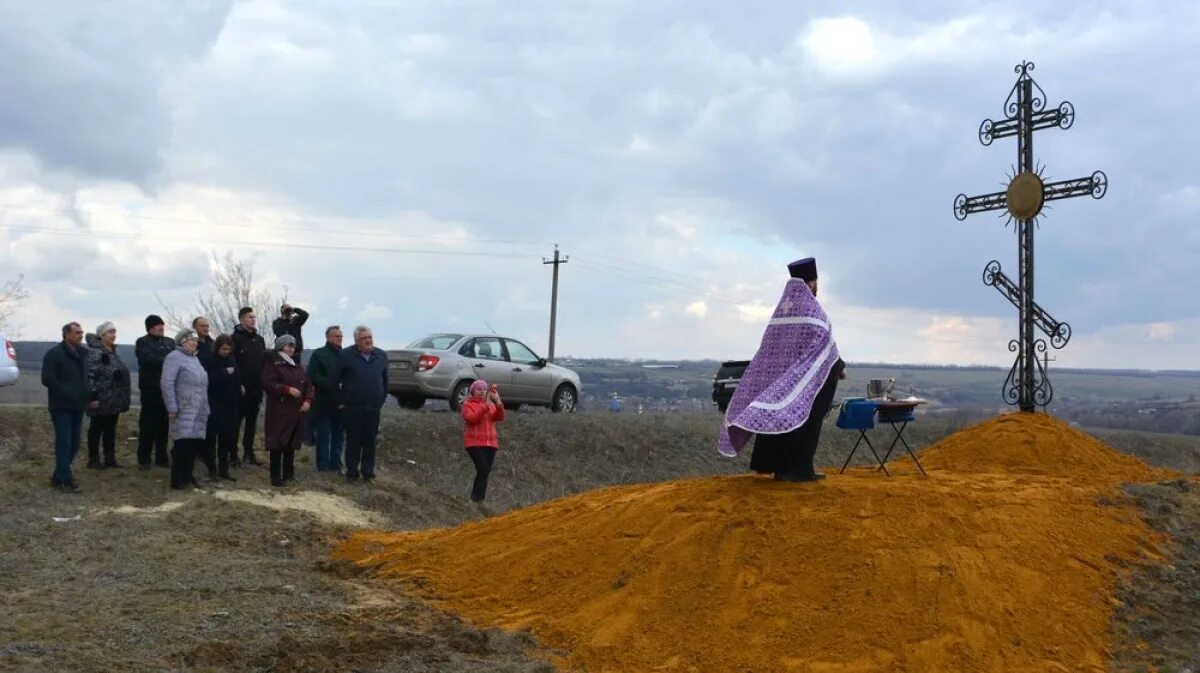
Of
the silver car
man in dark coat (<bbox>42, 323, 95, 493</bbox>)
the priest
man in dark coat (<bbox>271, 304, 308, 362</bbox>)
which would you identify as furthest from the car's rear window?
the priest

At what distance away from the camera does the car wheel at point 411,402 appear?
57.4ft

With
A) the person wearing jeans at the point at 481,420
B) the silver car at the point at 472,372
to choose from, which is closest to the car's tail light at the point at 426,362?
the silver car at the point at 472,372

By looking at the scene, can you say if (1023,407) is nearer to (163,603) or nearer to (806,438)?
(806,438)

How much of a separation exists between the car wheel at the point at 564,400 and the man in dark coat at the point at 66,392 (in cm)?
909

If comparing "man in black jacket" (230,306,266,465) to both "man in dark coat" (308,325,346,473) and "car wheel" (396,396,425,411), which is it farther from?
"car wheel" (396,396,425,411)

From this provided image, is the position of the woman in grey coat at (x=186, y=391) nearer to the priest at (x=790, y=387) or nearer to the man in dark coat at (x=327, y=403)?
the man in dark coat at (x=327, y=403)

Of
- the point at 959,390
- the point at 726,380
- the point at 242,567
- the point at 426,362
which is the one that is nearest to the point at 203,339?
the point at 242,567

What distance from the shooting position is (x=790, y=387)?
7434 millimetres

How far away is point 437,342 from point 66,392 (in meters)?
7.36

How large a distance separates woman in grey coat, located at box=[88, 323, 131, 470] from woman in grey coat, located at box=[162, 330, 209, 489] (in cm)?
80

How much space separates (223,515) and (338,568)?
7.79 ft

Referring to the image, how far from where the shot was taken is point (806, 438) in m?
7.55

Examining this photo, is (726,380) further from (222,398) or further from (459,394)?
(222,398)

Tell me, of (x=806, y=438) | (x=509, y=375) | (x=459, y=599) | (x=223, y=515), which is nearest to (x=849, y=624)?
(x=806, y=438)
